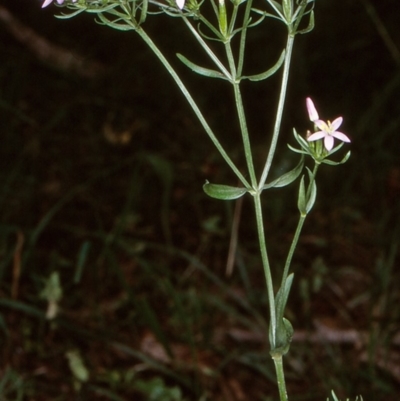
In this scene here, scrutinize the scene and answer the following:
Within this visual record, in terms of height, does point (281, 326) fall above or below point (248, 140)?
below

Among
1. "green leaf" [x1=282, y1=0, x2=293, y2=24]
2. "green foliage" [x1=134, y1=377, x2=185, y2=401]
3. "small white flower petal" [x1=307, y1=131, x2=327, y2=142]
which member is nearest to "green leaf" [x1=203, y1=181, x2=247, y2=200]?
"small white flower petal" [x1=307, y1=131, x2=327, y2=142]

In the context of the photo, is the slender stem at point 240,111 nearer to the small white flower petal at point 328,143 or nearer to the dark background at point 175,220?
the small white flower petal at point 328,143

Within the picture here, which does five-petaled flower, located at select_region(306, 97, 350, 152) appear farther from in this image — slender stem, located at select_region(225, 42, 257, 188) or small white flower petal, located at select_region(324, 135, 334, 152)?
slender stem, located at select_region(225, 42, 257, 188)

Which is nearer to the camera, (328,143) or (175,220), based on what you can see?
(328,143)

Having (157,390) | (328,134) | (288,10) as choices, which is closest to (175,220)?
(157,390)

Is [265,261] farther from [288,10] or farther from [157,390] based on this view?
[157,390]

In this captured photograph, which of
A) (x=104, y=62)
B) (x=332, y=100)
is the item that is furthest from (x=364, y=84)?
(x=104, y=62)

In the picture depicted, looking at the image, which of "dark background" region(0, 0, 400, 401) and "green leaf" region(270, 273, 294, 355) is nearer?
"green leaf" region(270, 273, 294, 355)

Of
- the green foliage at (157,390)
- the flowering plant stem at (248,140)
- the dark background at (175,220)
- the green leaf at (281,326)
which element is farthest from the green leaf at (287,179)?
the green foliage at (157,390)

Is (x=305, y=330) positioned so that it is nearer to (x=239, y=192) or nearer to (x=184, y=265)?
(x=184, y=265)

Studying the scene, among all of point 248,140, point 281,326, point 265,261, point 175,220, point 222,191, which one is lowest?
point 175,220

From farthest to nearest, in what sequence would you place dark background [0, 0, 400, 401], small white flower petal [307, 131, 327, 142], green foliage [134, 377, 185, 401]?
1. dark background [0, 0, 400, 401]
2. green foliage [134, 377, 185, 401]
3. small white flower petal [307, 131, 327, 142]
